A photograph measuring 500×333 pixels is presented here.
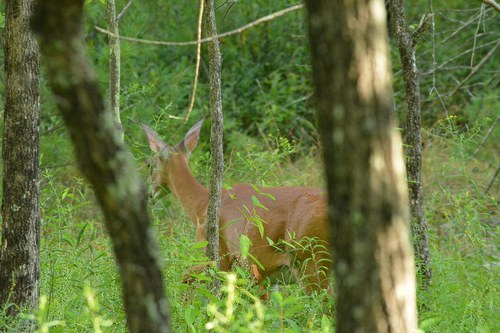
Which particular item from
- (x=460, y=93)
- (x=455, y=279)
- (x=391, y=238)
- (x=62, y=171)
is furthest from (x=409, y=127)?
(x=460, y=93)

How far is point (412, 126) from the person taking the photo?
5648 mm

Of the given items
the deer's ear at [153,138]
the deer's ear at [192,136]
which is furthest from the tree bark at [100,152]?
the deer's ear at [192,136]

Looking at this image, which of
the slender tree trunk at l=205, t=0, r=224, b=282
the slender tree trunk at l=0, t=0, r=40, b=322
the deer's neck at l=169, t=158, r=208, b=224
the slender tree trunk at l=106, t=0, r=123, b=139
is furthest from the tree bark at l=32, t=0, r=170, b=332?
the deer's neck at l=169, t=158, r=208, b=224

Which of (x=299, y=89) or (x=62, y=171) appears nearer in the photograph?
(x=62, y=171)

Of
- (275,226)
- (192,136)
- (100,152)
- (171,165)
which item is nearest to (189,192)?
(171,165)

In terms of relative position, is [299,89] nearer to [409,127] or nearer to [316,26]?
[409,127]

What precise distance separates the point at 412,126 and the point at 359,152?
3301mm

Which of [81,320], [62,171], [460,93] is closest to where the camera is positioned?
[81,320]

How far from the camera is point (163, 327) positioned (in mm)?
2508

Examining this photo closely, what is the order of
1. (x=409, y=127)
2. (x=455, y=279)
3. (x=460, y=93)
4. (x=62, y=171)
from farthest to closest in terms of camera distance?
1. (x=460, y=93)
2. (x=62, y=171)
3. (x=409, y=127)
4. (x=455, y=279)

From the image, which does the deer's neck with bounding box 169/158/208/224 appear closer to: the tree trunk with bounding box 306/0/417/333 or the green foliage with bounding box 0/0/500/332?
the green foliage with bounding box 0/0/500/332

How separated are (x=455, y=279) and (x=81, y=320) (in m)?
2.31

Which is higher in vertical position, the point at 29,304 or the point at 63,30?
the point at 63,30

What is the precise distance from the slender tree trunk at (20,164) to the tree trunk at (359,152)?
269cm
